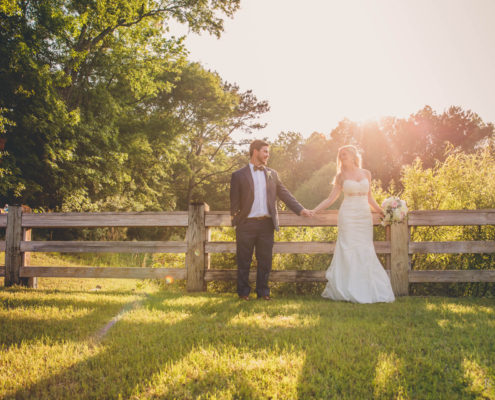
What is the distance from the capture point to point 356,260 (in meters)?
4.65

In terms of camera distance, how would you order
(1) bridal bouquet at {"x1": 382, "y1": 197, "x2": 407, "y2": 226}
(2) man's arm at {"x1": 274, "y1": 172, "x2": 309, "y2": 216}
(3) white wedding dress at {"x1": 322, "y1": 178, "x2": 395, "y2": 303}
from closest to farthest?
1. (3) white wedding dress at {"x1": 322, "y1": 178, "x2": 395, "y2": 303}
2. (1) bridal bouquet at {"x1": 382, "y1": 197, "x2": 407, "y2": 226}
3. (2) man's arm at {"x1": 274, "y1": 172, "x2": 309, "y2": 216}

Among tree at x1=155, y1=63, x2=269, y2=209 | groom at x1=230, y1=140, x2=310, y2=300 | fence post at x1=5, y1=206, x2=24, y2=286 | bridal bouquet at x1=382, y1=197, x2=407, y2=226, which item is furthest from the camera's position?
tree at x1=155, y1=63, x2=269, y2=209

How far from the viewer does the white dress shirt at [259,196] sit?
184 inches

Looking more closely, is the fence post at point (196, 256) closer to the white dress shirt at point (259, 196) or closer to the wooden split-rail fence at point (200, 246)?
the wooden split-rail fence at point (200, 246)

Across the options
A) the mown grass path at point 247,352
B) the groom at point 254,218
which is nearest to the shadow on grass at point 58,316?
the mown grass path at point 247,352

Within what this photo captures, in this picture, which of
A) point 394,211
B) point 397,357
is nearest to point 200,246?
point 394,211

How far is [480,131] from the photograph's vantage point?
33.2m

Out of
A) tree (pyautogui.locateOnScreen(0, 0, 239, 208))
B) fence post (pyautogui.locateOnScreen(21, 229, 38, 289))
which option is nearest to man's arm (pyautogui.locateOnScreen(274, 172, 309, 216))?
fence post (pyautogui.locateOnScreen(21, 229, 38, 289))

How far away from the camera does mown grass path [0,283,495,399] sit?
1980 millimetres

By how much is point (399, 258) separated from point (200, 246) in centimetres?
314

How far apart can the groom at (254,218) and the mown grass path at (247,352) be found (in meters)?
0.71

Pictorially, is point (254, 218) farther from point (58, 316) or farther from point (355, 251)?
point (58, 316)

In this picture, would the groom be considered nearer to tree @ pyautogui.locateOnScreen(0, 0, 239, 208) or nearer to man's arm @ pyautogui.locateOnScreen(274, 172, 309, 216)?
man's arm @ pyautogui.locateOnScreen(274, 172, 309, 216)

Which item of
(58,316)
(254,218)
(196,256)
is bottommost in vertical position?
(58,316)
